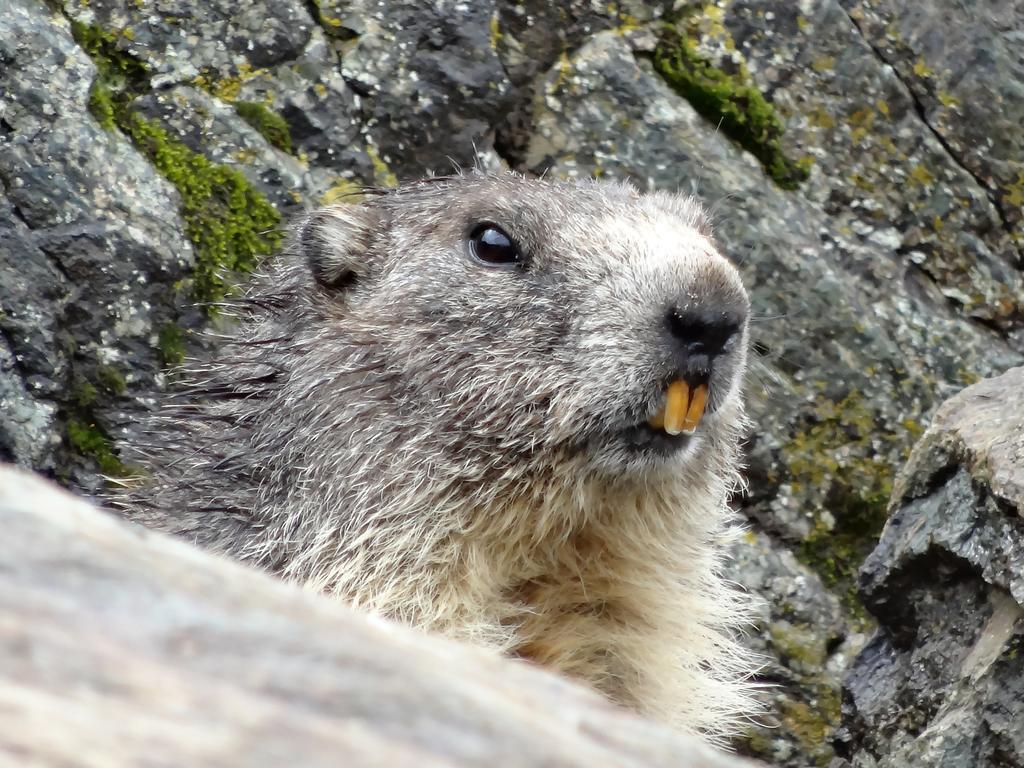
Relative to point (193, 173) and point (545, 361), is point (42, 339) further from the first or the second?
point (545, 361)

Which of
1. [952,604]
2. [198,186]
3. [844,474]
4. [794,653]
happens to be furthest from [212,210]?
[952,604]

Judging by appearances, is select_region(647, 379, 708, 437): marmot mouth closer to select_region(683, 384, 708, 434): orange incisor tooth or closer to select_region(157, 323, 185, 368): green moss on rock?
select_region(683, 384, 708, 434): orange incisor tooth

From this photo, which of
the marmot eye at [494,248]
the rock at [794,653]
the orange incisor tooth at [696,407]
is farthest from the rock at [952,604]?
the marmot eye at [494,248]

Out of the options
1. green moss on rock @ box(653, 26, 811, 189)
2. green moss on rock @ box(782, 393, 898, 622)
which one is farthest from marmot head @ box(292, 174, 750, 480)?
green moss on rock @ box(653, 26, 811, 189)

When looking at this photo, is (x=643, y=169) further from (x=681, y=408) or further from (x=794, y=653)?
(x=681, y=408)

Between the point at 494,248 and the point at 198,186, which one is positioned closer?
the point at 494,248

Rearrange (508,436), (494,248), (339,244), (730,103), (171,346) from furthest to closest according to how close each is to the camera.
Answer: (730,103), (171,346), (339,244), (494,248), (508,436)

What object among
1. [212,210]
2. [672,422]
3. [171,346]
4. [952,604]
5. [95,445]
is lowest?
[95,445]

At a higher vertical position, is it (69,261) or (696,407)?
(696,407)
